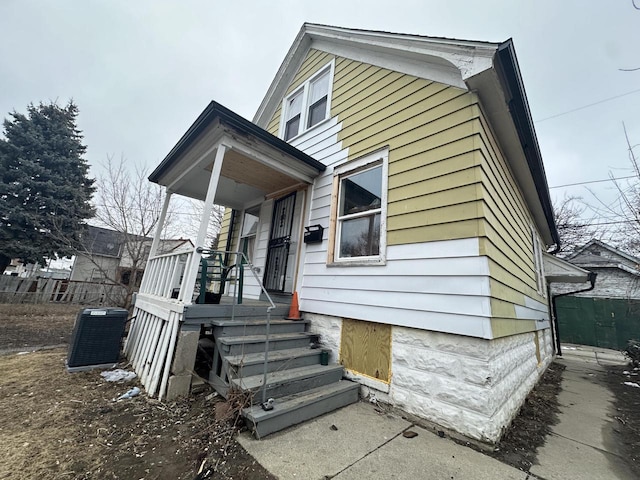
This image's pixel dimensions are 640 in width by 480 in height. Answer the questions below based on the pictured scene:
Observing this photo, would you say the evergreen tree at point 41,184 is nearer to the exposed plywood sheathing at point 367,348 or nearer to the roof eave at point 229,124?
the roof eave at point 229,124

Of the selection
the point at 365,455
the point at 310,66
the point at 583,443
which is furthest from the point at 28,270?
the point at 583,443

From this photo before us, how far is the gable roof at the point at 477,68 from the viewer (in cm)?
281

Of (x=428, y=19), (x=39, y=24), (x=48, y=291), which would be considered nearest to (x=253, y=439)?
(x=428, y=19)

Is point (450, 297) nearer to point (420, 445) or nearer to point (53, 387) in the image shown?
point (420, 445)

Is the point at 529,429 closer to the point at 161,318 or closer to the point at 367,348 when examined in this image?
the point at 367,348

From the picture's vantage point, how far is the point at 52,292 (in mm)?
11312

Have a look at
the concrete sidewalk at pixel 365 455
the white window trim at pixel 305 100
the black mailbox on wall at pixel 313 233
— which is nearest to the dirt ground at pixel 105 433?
the concrete sidewalk at pixel 365 455

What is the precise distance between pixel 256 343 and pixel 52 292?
13.9 meters

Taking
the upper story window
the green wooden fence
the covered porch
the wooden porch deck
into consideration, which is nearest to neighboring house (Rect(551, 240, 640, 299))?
the green wooden fence

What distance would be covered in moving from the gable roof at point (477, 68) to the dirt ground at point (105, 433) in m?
4.24

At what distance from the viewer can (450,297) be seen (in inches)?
104

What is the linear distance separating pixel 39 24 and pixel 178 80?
4.99 metres

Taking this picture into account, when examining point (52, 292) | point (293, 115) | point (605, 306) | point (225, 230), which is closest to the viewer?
point (293, 115)

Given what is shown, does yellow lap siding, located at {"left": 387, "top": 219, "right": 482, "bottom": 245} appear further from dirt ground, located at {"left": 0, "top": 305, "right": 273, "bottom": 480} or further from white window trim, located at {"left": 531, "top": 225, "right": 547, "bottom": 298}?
white window trim, located at {"left": 531, "top": 225, "right": 547, "bottom": 298}
